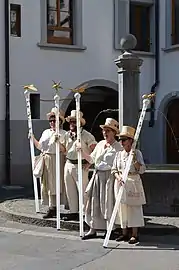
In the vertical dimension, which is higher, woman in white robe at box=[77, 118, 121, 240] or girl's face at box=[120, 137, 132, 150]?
girl's face at box=[120, 137, 132, 150]

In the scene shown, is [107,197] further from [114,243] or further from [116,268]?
[116,268]

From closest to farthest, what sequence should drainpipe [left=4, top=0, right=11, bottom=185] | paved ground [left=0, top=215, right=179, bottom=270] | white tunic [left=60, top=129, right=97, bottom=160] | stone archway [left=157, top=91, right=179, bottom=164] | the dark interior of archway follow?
1. paved ground [left=0, top=215, right=179, bottom=270]
2. white tunic [left=60, top=129, right=97, bottom=160]
3. drainpipe [left=4, top=0, right=11, bottom=185]
4. stone archway [left=157, top=91, right=179, bottom=164]
5. the dark interior of archway

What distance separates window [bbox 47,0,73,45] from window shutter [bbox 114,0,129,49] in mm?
1422

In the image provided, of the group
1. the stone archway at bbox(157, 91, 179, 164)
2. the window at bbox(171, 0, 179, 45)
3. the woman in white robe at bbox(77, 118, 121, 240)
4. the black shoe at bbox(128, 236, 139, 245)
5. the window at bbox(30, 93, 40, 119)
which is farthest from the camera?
the stone archway at bbox(157, 91, 179, 164)

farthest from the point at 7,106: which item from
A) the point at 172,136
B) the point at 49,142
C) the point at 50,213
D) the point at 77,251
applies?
the point at 77,251

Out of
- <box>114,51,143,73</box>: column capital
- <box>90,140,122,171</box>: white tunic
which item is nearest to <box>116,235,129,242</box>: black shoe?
<box>90,140,122,171</box>: white tunic

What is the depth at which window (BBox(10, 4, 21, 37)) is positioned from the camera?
636 inches

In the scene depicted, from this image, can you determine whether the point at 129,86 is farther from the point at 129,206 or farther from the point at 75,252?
the point at 75,252

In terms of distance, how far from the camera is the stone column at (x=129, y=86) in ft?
32.6

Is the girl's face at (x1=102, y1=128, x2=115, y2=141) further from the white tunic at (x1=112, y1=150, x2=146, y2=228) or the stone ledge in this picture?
the stone ledge

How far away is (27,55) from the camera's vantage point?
16234 millimetres

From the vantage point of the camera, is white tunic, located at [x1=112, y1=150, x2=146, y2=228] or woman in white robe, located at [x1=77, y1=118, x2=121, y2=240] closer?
white tunic, located at [x1=112, y1=150, x2=146, y2=228]

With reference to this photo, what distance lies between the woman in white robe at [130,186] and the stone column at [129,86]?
224 cm

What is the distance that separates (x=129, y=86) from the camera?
32.8 feet
